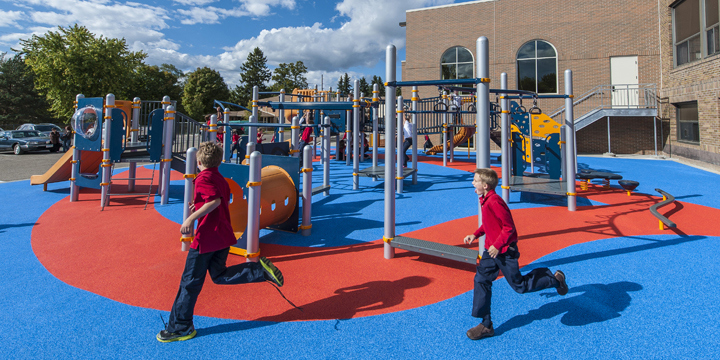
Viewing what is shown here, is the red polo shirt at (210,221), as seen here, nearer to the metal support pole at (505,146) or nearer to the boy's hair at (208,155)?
the boy's hair at (208,155)

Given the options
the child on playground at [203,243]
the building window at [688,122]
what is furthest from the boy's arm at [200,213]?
the building window at [688,122]

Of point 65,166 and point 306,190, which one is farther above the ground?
point 65,166

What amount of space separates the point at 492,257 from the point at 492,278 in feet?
0.58

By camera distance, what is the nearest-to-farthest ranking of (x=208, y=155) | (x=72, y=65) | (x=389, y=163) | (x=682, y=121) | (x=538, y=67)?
(x=208, y=155) < (x=389, y=163) < (x=682, y=121) < (x=538, y=67) < (x=72, y=65)

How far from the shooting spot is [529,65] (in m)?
23.4

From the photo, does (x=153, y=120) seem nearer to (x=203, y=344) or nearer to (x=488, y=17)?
(x=203, y=344)

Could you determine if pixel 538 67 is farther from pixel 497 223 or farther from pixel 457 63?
pixel 497 223

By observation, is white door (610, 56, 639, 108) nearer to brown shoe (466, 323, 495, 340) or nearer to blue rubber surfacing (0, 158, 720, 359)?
blue rubber surfacing (0, 158, 720, 359)

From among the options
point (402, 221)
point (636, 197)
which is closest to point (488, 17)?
point (636, 197)

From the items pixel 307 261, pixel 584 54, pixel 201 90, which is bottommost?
pixel 307 261

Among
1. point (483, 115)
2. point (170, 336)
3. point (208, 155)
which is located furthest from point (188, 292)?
point (483, 115)

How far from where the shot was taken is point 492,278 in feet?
10.1

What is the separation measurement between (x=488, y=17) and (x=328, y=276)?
958 inches

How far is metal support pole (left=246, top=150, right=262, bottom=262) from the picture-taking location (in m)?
4.42
